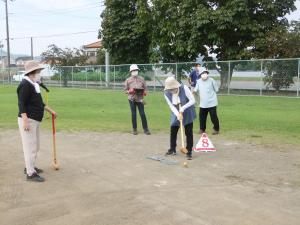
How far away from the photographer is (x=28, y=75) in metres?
6.69

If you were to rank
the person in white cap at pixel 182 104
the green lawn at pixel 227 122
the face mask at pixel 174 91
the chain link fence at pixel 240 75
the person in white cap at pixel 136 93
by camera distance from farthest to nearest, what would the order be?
the chain link fence at pixel 240 75 → the person in white cap at pixel 136 93 → the green lawn at pixel 227 122 → the face mask at pixel 174 91 → the person in white cap at pixel 182 104

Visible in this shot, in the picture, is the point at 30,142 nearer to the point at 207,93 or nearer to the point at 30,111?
the point at 30,111

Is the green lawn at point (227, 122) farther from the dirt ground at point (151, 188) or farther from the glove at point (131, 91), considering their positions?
the dirt ground at point (151, 188)

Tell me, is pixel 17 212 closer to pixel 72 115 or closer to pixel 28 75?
pixel 28 75

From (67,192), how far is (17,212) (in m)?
0.93

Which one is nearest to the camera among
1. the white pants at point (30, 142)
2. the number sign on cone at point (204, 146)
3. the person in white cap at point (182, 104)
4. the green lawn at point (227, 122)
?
the white pants at point (30, 142)

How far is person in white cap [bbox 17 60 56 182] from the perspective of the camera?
6.57 metres


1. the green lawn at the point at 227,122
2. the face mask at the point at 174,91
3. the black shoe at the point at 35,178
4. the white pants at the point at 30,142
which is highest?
the face mask at the point at 174,91

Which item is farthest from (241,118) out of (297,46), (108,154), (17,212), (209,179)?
(297,46)

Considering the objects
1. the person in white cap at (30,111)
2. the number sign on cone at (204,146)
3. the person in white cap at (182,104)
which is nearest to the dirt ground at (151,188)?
the number sign on cone at (204,146)

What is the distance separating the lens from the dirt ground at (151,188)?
512cm

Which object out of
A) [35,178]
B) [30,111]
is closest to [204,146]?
[35,178]

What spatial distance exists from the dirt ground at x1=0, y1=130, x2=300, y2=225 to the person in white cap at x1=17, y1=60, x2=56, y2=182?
37 cm

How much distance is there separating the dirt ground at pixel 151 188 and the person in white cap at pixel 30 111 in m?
0.37
